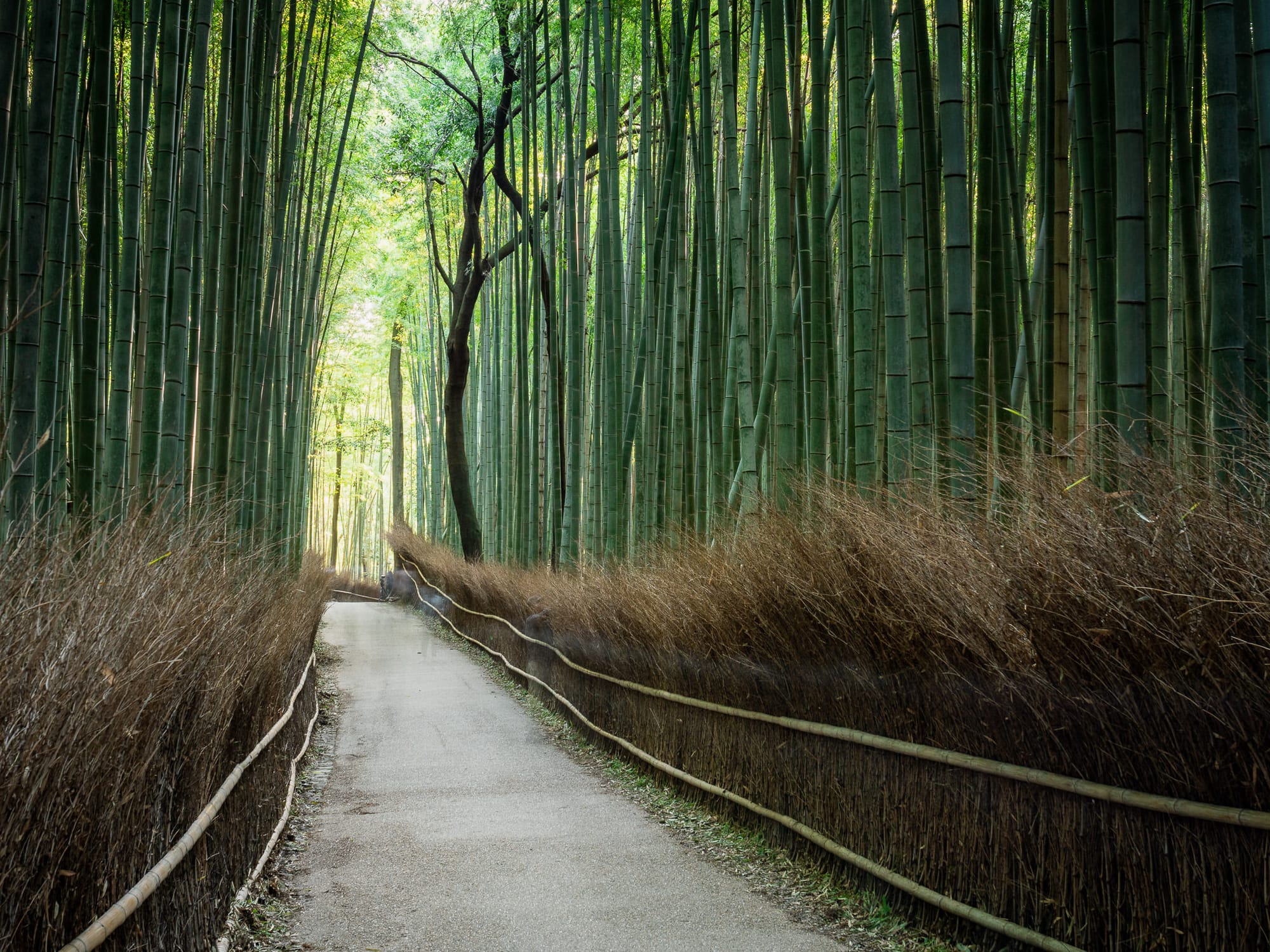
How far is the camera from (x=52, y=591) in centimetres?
206

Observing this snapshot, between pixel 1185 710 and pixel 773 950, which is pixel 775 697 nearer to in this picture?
pixel 773 950

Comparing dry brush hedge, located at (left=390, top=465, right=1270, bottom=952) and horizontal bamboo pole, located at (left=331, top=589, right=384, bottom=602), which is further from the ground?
dry brush hedge, located at (left=390, top=465, right=1270, bottom=952)

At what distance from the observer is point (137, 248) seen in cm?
376

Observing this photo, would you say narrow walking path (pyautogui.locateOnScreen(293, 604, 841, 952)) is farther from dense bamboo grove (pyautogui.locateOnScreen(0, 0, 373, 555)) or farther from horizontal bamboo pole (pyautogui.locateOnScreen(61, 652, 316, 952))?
dense bamboo grove (pyautogui.locateOnScreen(0, 0, 373, 555))

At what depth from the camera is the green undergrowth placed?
8.75 feet

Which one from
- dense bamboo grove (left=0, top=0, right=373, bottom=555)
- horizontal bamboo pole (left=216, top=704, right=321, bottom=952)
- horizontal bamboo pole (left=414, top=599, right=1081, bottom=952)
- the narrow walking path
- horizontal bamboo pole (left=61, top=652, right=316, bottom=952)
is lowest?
the narrow walking path

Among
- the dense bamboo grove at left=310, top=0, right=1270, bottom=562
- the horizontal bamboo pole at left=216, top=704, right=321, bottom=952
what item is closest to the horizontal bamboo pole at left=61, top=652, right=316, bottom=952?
the horizontal bamboo pole at left=216, top=704, right=321, bottom=952

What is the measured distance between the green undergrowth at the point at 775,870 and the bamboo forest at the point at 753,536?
21 mm

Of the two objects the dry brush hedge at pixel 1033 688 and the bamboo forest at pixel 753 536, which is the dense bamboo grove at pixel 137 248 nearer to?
the bamboo forest at pixel 753 536

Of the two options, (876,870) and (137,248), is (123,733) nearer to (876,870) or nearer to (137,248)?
(876,870)

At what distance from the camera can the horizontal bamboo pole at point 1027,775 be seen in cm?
180

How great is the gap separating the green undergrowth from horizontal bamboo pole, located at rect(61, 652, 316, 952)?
152 centimetres

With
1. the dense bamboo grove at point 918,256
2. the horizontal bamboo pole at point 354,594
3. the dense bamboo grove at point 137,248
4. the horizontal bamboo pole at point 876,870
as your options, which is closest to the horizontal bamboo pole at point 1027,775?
the horizontal bamboo pole at point 876,870

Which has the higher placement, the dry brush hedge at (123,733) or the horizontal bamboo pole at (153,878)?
the dry brush hedge at (123,733)
